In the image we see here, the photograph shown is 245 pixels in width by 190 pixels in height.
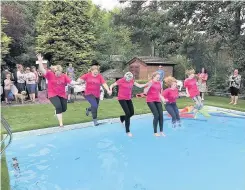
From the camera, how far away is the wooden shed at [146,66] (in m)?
24.2

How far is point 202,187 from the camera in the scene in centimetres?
689

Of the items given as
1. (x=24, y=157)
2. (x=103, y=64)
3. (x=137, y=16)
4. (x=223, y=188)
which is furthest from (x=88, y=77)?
(x=137, y=16)

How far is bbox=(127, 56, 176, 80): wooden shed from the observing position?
24234mm

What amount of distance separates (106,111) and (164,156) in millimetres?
4969

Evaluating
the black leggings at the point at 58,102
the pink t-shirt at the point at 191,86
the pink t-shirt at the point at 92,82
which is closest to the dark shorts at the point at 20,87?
the black leggings at the point at 58,102

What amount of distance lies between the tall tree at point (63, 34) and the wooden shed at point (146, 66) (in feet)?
14.4

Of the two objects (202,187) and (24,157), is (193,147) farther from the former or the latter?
(24,157)

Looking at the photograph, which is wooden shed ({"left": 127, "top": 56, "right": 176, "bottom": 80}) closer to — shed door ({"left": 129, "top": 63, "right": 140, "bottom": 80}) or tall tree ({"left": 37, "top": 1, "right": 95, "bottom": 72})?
shed door ({"left": 129, "top": 63, "right": 140, "bottom": 80})

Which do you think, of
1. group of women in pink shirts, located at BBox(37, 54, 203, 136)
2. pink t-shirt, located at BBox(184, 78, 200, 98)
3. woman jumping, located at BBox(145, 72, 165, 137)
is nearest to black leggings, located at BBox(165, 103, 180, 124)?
group of women in pink shirts, located at BBox(37, 54, 203, 136)

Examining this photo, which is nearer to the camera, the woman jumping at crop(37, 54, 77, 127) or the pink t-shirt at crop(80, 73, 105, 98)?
the woman jumping at crop(37, 54, 77, 127)

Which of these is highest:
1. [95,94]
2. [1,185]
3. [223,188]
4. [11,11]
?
[11,11]

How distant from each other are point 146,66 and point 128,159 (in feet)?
53.2

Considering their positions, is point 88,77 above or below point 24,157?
above

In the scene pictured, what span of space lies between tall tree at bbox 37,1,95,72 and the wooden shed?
4396 mm
